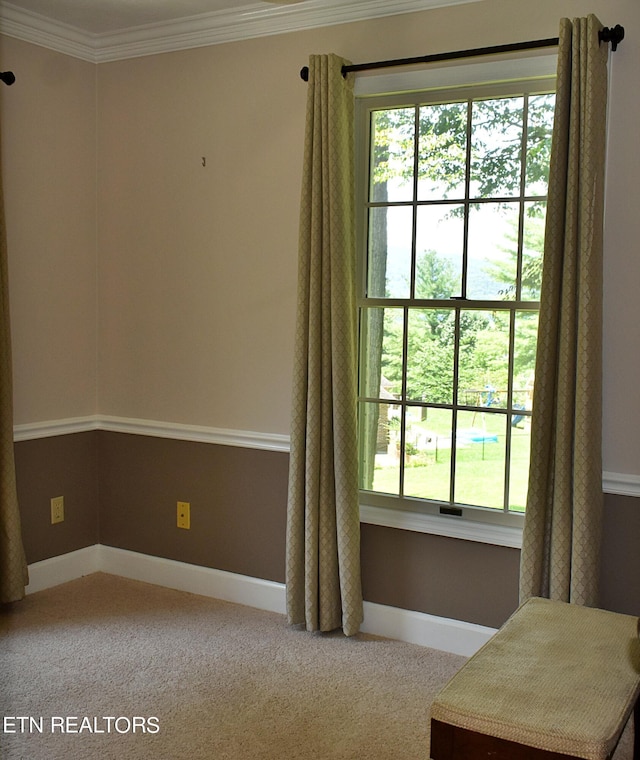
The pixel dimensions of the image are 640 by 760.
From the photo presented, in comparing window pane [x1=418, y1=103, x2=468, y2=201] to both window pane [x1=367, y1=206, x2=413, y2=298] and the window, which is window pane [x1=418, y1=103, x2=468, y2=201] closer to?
the window

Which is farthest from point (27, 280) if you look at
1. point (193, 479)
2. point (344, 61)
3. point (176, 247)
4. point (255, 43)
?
point (344, 61)

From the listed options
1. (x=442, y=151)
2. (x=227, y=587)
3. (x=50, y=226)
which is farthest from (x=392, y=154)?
(x=227, y=587)

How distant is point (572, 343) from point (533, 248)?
1.55 feet

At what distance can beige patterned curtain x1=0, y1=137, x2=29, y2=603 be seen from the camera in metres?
3.56

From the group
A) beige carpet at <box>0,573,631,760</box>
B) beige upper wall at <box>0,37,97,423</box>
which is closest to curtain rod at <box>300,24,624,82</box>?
beige upper wall at <box>0,37,97,423</box>

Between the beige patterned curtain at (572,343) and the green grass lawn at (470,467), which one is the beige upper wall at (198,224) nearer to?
the beige patterned curtain at (572,343)

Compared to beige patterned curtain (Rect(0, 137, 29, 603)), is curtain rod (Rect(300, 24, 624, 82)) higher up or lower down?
higher up

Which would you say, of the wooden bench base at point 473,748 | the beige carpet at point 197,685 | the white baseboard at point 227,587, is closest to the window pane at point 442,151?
the white baseboard at point 227,587

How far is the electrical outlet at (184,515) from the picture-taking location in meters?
4.01

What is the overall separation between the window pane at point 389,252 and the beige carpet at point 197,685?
147cm

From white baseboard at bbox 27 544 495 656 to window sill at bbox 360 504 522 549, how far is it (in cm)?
36

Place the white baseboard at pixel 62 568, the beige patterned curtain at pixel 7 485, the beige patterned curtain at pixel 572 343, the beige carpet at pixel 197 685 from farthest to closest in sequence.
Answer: the white baseboard at pixel 62 568 < the beige patterned curtain at pixel 7 485 < the beige patterned curtain at pixel 572 343 < the beige carpet at pixel 197 685

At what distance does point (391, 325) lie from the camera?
137 inches

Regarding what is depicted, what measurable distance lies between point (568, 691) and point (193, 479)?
2.38 metres
